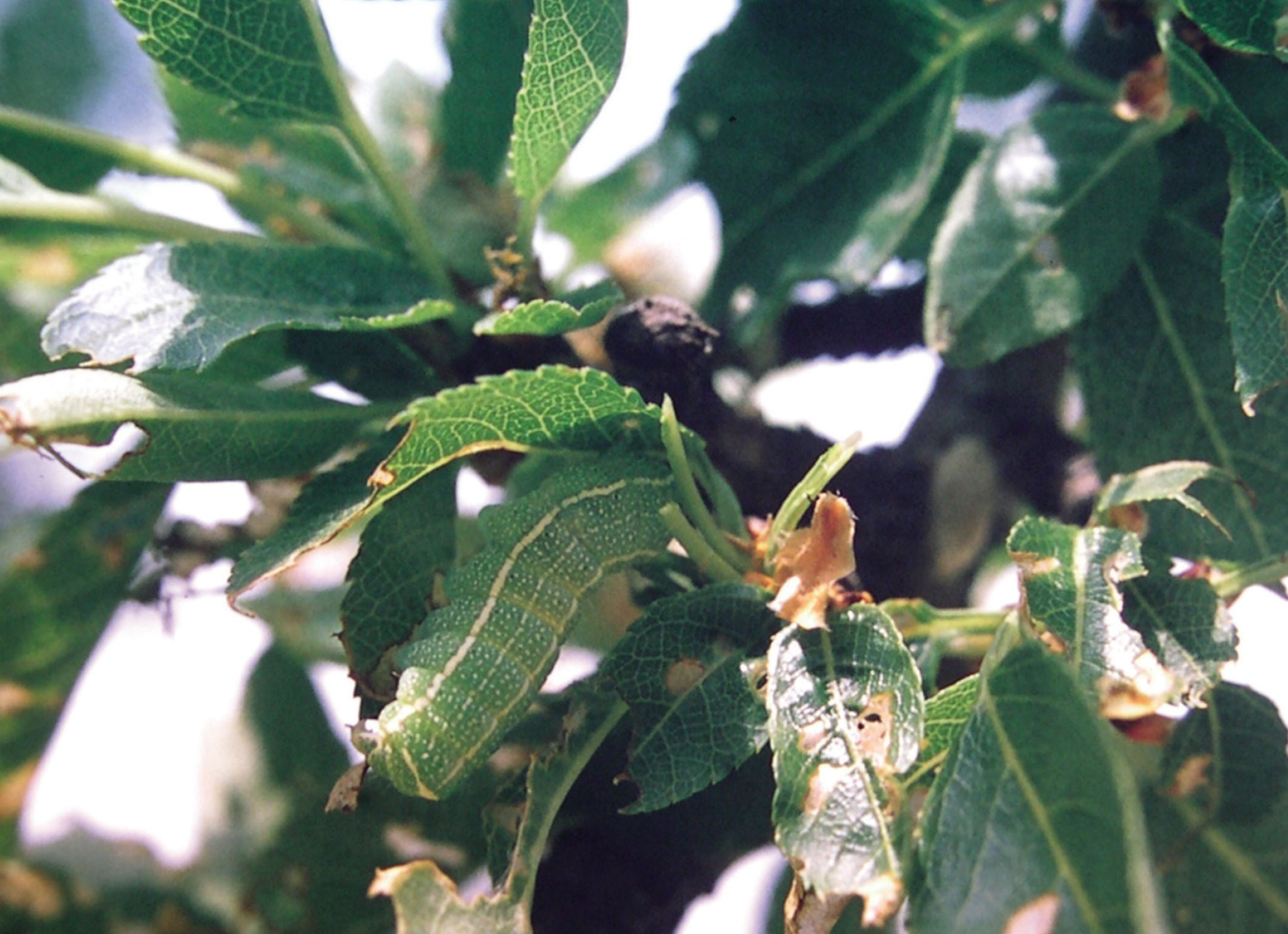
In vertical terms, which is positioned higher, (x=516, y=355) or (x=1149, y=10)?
(x=1149, y=10)

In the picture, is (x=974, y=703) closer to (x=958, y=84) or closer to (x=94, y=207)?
(x=958, y=84)

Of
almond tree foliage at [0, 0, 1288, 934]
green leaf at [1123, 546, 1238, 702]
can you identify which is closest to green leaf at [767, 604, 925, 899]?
almond tree foliage at [0, 0, 1288, 934]

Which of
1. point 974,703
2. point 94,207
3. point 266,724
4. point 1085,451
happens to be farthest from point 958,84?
point 266,724

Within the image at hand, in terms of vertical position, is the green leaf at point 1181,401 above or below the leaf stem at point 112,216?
below

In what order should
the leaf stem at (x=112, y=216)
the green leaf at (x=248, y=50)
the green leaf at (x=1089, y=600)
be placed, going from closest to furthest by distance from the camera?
the green leaf at (x=1089, y=600) → the green leaf at (x=248, y=50) → the leaf stem at (x=112, y=216)

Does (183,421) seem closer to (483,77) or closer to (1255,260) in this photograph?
(483,77)

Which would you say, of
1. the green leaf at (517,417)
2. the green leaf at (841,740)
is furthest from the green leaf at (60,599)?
the green leaf at (841,740)

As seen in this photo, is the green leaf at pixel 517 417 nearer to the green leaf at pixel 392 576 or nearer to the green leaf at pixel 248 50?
the green leaf at pixel 392 576

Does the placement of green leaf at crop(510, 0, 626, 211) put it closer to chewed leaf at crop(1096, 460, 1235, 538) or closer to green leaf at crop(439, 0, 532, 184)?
green leaf at crop(439, 0, 532, 184)
